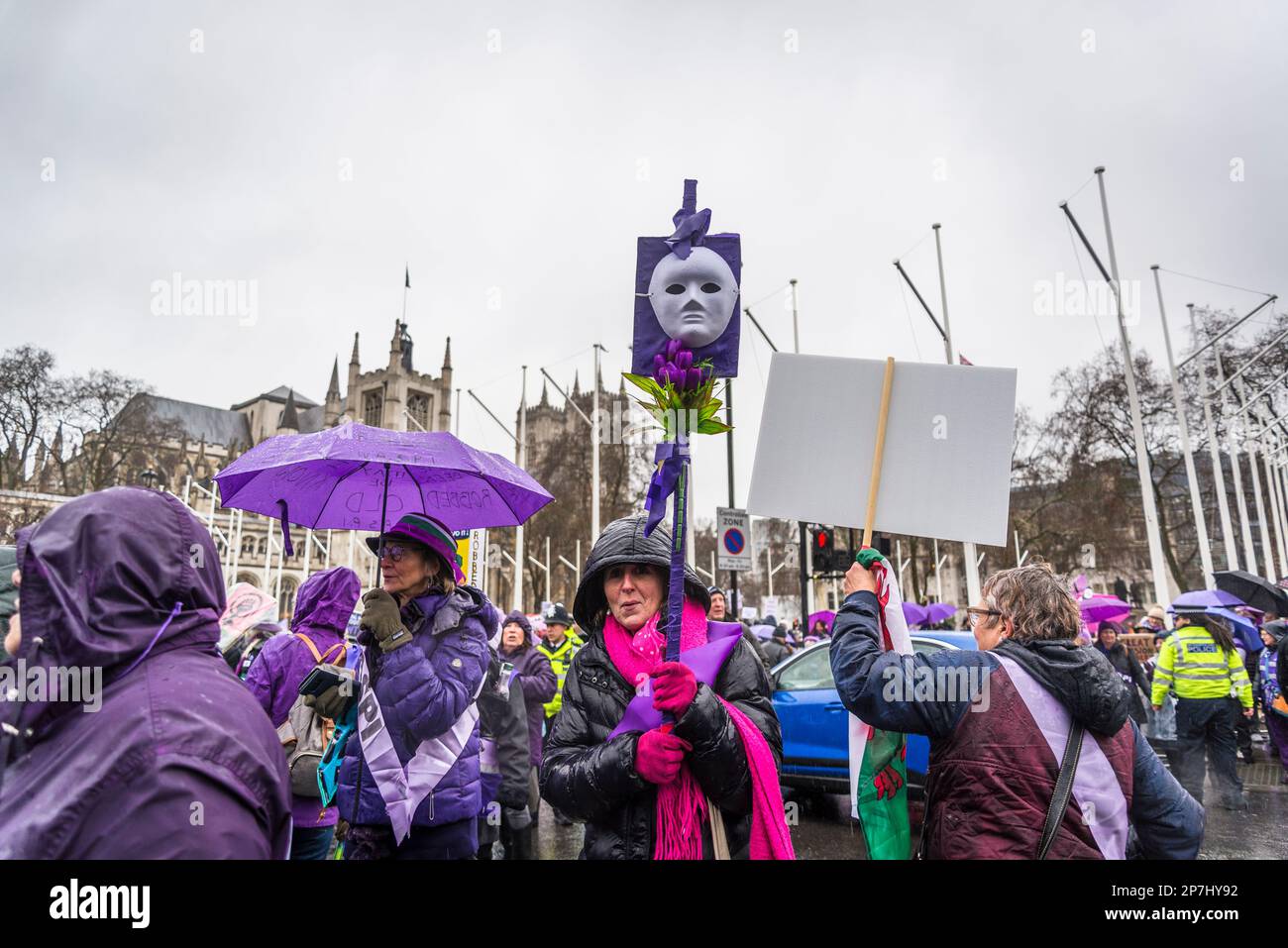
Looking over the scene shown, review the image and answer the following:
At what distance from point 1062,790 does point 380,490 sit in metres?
3.41

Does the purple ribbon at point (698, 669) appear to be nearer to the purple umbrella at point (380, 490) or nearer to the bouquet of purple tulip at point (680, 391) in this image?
the bouquet of purple tulip at point (680, 391)

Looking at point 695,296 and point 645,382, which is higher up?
point 695,296

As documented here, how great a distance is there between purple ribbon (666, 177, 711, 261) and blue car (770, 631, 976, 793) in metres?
5.65

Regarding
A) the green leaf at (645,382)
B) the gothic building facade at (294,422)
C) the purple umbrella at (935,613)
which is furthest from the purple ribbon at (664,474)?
the gothic building facade at (294,422)

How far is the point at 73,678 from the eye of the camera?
1.45m

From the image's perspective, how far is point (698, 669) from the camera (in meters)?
2.46

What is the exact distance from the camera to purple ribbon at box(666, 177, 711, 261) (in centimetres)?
265

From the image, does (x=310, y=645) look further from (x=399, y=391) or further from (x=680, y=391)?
(x=399, y=391)

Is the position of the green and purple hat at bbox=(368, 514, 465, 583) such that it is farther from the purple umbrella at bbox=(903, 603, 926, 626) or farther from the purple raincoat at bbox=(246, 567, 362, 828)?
the purple umbrella at bbox=(903, 603, 926, 626)

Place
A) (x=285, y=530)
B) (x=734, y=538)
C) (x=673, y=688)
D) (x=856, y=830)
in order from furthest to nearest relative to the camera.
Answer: (x=734, y=538)
(x=856, y=830)
(x=285, y=530)
(x=673, y=688)

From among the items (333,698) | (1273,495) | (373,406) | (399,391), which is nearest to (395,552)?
(333,698)

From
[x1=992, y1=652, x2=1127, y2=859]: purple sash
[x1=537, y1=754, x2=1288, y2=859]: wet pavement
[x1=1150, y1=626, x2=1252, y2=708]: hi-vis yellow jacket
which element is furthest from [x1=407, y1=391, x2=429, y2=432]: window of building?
[x1=992, y1=652, x2=1127, y2=859]: purple sash

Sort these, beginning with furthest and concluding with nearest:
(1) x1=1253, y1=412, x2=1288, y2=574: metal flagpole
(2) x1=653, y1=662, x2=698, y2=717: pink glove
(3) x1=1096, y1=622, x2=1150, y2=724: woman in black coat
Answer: (1) x1=1253, y1=412, x2=1288, y2=574: metal flagpole → (3) x1=1096, y1=622, x2=1150, y2=724: woman in black coat → (2) x1=653, y1=662, x2=698, y2=717: pink glove
